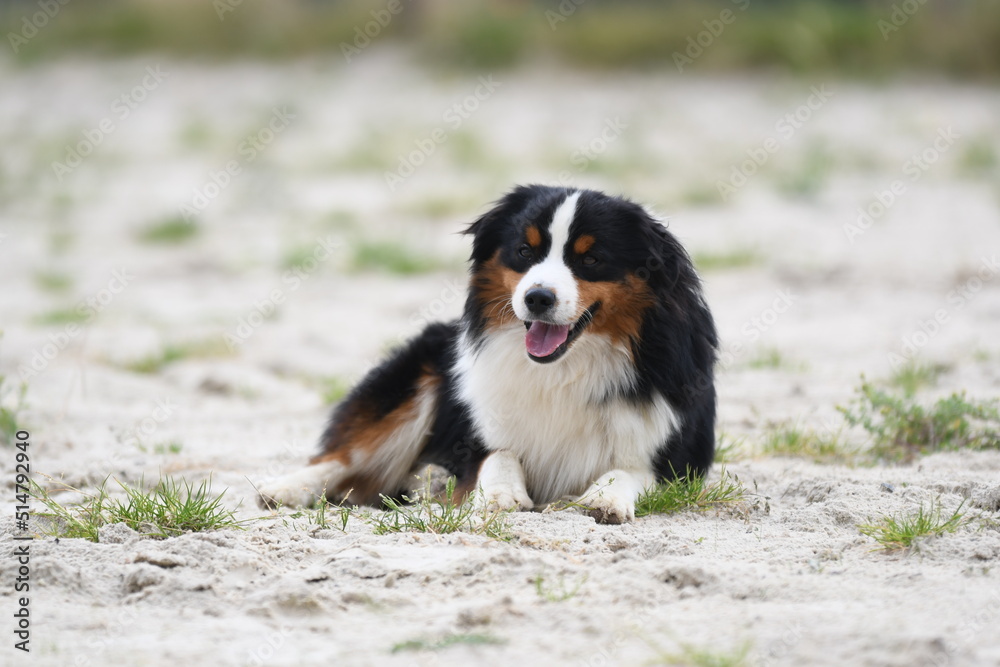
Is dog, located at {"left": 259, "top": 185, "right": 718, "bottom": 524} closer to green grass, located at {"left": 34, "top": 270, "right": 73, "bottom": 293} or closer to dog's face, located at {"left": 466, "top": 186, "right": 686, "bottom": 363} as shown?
dog's face, located at {"left": 466, "top": 186, "right": 686, "bottom": 363}

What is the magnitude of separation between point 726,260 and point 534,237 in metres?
5.20

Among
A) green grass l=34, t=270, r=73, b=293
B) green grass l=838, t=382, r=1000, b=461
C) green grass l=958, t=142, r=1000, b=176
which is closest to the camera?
green grass l=838, t=382, r=1000, b=461

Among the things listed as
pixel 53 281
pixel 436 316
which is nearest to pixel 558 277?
pixel 436 316

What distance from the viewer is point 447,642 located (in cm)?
285

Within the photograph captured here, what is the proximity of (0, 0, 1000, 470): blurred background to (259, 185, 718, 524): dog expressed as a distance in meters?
1.39

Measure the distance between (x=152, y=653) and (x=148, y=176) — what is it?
1075 cm

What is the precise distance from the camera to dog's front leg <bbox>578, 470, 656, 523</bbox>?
3.90 metres

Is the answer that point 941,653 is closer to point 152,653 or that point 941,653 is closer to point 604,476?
point 604,476

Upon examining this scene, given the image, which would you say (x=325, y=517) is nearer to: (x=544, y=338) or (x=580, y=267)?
(x=544, y=338)

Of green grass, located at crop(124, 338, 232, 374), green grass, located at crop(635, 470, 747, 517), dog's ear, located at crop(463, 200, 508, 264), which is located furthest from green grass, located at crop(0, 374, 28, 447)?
green grass, located at crop(635, 470, 747, 517)

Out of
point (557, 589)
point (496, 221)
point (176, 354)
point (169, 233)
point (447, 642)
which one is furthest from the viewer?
point (169, 233)

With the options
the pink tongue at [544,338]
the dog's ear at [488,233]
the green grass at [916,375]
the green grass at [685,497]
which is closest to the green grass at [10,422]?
the dog's ear at [488,233]

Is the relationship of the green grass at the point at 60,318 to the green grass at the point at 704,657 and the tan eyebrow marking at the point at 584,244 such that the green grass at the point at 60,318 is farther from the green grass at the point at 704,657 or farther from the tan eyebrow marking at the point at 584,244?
the green grass at the point at 704,657

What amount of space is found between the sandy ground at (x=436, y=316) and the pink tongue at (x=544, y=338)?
630 mm
